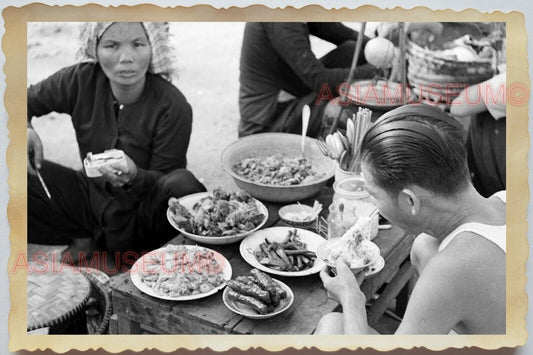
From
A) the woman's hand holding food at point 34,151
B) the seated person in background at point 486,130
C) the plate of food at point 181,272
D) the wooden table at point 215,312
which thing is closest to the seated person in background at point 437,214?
the wooden table at point 215,312

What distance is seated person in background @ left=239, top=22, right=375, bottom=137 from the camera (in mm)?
2322

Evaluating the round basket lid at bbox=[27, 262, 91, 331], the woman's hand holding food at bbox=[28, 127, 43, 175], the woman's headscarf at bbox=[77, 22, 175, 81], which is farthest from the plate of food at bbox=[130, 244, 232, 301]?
the woman's headscarf at bbox=[77, 22, 175, 81]

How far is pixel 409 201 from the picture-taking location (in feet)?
6.22

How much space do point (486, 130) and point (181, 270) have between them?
1.12 meters

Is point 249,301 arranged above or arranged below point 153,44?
below

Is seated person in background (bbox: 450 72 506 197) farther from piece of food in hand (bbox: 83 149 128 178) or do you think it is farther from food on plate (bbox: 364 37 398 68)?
piece of food in hand (bbox: 83 149 128 178)

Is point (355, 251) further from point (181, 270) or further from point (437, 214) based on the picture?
point (181, 270)

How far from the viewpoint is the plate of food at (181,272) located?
217 cm

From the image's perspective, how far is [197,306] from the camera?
2.15m

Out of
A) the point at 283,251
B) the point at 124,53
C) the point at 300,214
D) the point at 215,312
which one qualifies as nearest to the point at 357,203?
the point at 300,214

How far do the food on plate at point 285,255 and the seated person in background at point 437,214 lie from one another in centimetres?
31

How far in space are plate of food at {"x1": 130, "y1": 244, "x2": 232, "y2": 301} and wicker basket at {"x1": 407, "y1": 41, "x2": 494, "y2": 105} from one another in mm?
946

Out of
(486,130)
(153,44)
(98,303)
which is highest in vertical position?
(153,44)

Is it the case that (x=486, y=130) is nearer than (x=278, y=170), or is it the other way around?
Answer: (x=486, y=130)
